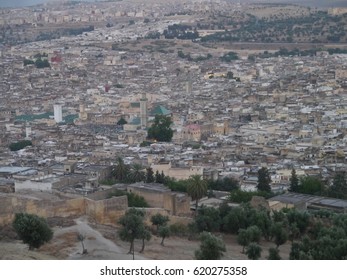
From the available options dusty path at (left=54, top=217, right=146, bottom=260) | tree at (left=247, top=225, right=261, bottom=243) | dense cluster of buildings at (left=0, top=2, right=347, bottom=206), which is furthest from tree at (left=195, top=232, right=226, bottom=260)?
dense cluster of buildings at (left=0, top=2, right=347, bottom=206)

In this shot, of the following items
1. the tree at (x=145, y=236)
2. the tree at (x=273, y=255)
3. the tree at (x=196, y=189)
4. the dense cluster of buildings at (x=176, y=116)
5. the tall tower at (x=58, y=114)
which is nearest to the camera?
the tree at (x=273, y=255)

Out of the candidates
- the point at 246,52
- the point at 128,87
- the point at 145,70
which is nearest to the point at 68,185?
the point at 128,87

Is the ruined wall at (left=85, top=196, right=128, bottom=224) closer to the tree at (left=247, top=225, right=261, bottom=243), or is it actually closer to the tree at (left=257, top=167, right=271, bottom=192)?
the tree at (left=247, top=225, right=261, bottom=243)

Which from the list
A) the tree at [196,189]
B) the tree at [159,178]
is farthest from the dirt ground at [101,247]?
the tree at [159,178]

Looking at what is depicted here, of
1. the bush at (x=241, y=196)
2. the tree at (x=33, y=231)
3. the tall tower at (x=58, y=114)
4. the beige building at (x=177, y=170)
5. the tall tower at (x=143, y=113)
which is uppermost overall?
the tree at (x=33, y=231)

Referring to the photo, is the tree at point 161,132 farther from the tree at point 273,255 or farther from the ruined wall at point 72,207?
the tree at point 273,255

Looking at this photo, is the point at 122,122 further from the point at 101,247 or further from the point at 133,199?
the point at 101,247

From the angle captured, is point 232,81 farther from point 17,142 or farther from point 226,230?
point 226,230

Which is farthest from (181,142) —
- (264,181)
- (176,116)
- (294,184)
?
(294,184)
